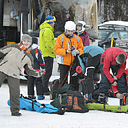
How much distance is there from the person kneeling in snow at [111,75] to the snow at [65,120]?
1.58 feet

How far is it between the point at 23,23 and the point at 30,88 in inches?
129

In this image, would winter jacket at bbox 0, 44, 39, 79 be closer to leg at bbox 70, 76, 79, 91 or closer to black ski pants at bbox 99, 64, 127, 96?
black ski pants at bbox 99, 64, 127, 96

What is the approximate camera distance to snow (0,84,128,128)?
20.1 ft

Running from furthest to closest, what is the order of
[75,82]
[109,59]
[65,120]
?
[75,82], [109,59], [65,120]

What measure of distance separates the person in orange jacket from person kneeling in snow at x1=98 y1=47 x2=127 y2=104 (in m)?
0.69

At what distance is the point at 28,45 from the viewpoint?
7340 millimetres

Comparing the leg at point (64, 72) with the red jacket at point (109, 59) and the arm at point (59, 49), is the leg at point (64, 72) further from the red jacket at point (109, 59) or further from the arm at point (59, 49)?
the red jacket at point (109, 59)

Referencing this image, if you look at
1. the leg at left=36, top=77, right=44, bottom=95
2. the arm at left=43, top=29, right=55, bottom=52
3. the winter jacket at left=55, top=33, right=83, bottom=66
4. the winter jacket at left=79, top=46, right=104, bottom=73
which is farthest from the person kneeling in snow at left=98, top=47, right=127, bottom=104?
the arm at left=43, top=29, right=55, bottom=52

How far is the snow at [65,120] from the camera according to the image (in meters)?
6.11

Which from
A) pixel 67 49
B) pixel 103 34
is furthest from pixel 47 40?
pixel 103 34

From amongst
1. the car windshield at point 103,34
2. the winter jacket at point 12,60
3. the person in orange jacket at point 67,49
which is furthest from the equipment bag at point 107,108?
the car windshield at point 103,34

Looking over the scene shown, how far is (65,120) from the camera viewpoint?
6.61 m

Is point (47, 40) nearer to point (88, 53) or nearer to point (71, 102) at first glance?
point (88, 53)

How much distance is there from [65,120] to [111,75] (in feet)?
5.80
